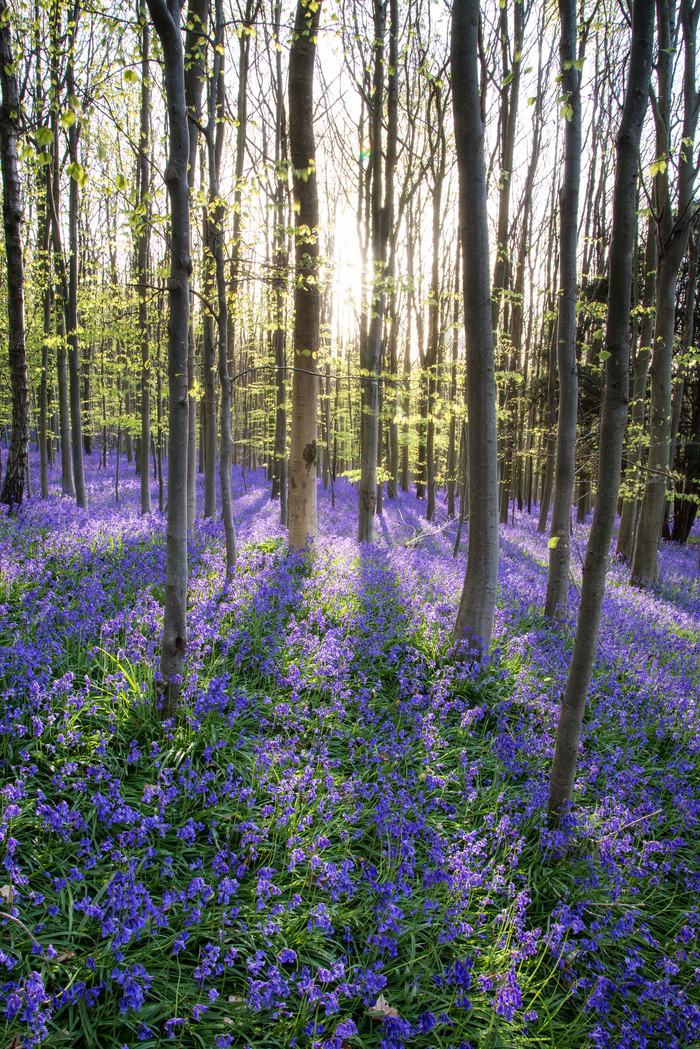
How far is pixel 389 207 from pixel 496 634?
841cm

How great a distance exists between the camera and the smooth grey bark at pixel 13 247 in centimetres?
774

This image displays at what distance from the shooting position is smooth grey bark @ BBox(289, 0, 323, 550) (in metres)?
6.27

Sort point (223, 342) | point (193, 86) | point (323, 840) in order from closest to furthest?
point (323, 840) → point (223, 342) → point (193, 86)

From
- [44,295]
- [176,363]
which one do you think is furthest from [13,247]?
[176,363]

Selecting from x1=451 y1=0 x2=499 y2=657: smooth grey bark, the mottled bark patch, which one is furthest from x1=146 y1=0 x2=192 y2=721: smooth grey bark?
the mottled bark patch

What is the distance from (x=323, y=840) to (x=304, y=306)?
6237 millimetres

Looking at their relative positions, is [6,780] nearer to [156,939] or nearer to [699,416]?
[156,939]

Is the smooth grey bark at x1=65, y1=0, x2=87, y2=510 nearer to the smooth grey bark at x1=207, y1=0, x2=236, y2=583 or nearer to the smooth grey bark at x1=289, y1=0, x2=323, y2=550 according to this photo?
the smooth grey bark at x1=207, y1=0, x2=236, y2=583

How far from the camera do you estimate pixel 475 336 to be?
4.49 m

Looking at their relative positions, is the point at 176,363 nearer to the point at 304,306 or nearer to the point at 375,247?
the point at 304,306

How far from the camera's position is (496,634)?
5.64 meters

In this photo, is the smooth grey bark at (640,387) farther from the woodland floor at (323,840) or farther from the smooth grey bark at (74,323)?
the smooth grey bark at (74,323)

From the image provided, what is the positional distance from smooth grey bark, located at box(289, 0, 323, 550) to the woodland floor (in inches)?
79.2

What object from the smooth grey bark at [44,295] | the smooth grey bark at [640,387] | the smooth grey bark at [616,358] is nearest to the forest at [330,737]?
the smooth grey bark at [616,358]
